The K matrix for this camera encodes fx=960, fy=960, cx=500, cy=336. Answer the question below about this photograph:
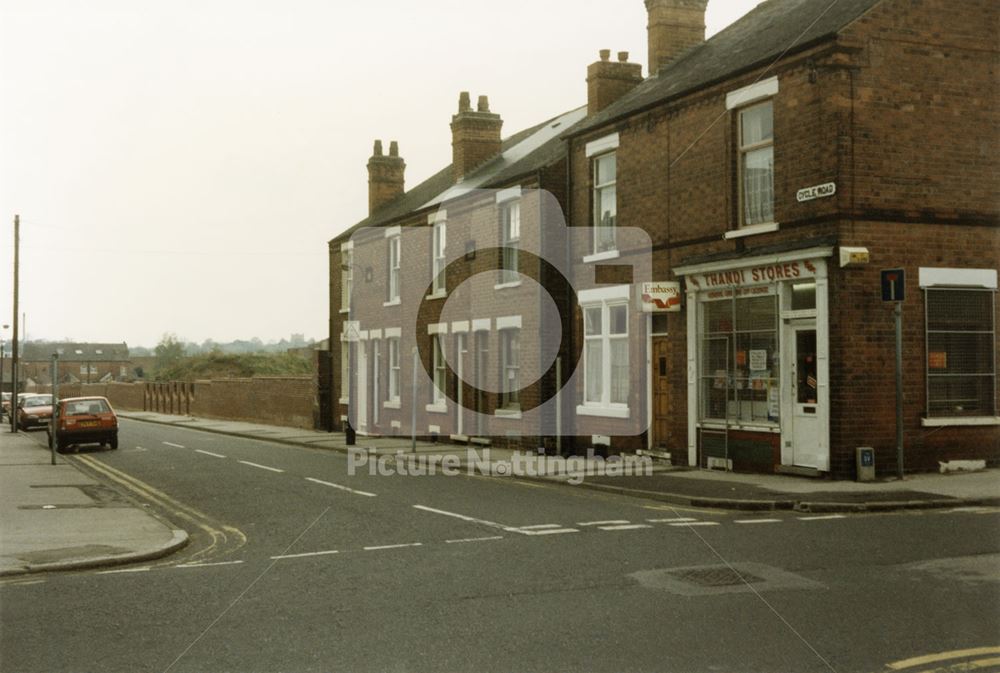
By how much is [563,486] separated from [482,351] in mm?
10091

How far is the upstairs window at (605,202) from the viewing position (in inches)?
841

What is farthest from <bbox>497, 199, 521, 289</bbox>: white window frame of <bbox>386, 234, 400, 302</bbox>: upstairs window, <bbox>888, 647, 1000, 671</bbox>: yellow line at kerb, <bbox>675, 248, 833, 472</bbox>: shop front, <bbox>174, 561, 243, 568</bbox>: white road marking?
<bbox>888, 647, 1000, 671</bbox>: yellow line at kerb

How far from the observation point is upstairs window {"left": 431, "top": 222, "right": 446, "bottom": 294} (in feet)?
94.3

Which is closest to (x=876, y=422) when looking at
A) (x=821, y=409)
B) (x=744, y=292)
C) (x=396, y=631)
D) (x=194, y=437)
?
(x=821, y=409)

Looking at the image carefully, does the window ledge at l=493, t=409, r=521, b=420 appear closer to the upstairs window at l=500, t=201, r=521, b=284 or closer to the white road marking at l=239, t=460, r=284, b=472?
the upstairs window at l=500, t=201, r=521, b=284

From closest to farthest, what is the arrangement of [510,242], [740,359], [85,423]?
[740,359] < [510,242] < [85,423]

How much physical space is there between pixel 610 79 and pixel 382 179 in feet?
51.0

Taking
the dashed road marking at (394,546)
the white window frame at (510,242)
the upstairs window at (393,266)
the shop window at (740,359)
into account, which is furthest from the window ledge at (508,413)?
the dashed road marking at (394,546)

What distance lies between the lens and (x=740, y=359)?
17.6m

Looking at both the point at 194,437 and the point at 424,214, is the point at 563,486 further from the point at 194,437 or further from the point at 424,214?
the point at 194,437

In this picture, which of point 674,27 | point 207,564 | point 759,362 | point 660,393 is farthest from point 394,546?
point 674,27

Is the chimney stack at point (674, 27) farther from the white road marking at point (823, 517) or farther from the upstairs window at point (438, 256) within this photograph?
the white road marking at point (823, 517)

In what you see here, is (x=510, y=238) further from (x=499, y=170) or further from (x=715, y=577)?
(x=715, y=577)

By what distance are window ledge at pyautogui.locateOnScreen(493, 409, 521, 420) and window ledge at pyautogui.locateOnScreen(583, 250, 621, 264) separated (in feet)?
14.9
